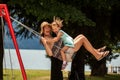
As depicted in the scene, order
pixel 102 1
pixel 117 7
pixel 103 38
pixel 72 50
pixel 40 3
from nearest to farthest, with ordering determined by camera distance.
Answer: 1. pixel 72 50
2. pixel 40 3
3. pixel 102 1
4. pixel 117 7
5. pixel 103 38

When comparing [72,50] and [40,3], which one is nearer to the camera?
[72,50]

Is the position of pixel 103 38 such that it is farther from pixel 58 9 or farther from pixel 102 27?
pixel 58 9

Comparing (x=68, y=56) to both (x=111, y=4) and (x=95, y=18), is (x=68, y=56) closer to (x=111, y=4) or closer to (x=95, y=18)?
(x=111, y=4)

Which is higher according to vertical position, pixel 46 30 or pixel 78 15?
pixel 78 15

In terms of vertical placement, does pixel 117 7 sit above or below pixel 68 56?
above

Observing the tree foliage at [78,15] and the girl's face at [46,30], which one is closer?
the girl's face at [46,30]

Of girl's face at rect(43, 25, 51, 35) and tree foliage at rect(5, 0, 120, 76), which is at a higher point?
tree foliage at rect(5, 0, 120, 76)

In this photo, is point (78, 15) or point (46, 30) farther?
point (78, 15)

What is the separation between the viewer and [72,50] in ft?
38.0

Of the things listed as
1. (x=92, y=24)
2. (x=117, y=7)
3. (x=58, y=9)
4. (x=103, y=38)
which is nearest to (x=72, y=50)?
(x=58, y=9)

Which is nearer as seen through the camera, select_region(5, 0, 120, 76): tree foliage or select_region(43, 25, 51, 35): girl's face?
select_region(43, 25, 51, 35): girl's face

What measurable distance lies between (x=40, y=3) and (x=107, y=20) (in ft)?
18.7

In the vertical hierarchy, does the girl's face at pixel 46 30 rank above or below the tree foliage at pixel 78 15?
below

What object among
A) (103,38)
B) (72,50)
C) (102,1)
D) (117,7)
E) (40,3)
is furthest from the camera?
(103,38)
